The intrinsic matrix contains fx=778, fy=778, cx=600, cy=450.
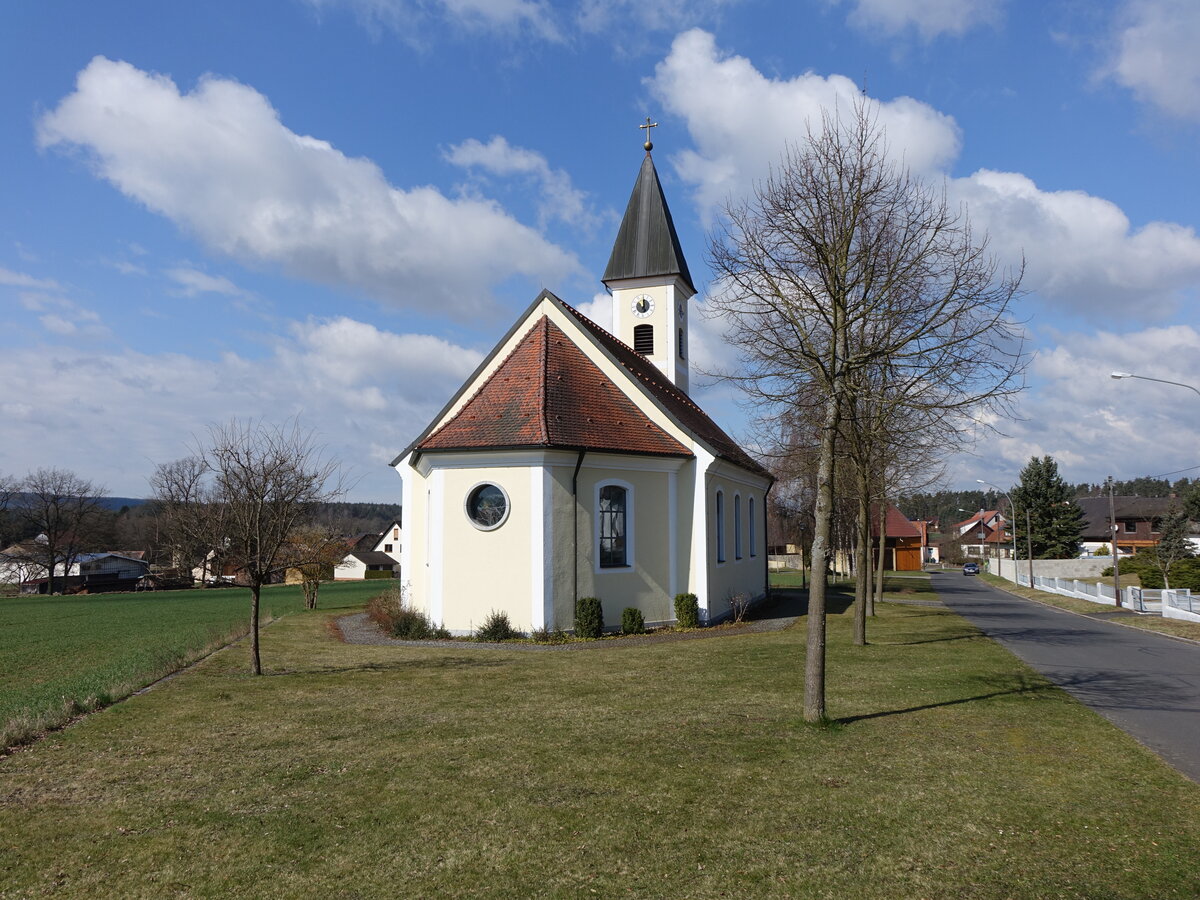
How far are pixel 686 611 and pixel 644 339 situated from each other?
13.5m

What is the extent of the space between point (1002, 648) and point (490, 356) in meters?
14.9

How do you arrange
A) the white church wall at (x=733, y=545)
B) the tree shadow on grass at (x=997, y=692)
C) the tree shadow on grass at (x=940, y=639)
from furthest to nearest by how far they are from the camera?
the white church wall at (x=733, y=545)
the tree shadow on grass at (x=940, y=639)
the tree shadow on grass at (x=997, y=692)

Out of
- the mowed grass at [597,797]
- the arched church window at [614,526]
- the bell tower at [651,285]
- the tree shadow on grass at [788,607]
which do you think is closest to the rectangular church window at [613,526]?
the arched church window at [614,526]

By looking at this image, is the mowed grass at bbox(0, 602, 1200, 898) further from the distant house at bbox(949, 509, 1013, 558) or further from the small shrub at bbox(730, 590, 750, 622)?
the distant house at bbox(949, 509, 1013, 558)

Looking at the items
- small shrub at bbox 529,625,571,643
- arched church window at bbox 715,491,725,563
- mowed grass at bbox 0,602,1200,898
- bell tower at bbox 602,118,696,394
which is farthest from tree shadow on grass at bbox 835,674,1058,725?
bell tower at bbox 602,118,696,394

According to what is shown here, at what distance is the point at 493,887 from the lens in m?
5.01

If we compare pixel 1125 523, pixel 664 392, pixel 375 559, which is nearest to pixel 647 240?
pixel 664 392

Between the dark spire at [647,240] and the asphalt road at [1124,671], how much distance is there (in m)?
16.7

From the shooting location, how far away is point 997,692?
11695 millimetres

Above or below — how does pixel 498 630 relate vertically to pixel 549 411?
below

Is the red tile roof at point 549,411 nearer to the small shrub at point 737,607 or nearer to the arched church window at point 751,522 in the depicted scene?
the small shrub at point 737,607

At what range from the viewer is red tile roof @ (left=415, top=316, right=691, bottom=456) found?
18.9 m

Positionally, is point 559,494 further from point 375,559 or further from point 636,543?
point 375,559

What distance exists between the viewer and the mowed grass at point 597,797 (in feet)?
17.0
